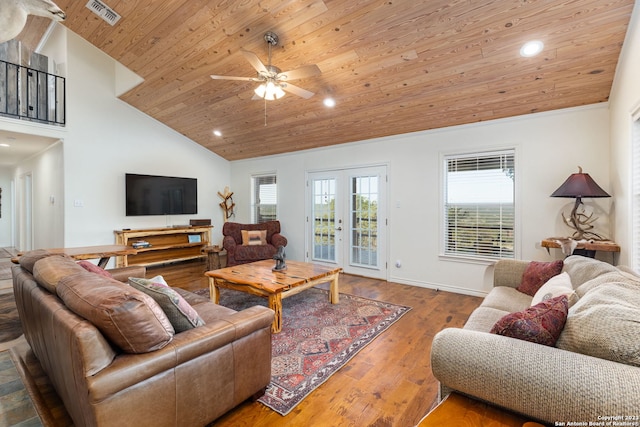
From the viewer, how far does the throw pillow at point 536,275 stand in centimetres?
248

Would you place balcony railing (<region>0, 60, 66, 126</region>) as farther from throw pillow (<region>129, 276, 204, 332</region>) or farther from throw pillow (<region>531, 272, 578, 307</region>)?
throw pillow (<region>531, 272, 578, 307</region>)

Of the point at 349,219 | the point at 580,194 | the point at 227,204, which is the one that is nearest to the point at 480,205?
the point at 580,194

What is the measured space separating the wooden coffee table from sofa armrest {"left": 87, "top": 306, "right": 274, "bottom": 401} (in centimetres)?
91

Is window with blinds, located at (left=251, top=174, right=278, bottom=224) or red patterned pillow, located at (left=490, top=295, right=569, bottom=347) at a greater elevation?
window with blinds, located at (left=251, top=174, right=278, bottom=224)

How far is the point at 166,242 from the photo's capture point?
6.06 m

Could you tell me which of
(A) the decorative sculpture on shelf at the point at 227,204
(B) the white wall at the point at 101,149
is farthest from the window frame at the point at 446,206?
(B) the white wall at the point at 101,149

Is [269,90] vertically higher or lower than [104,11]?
lower

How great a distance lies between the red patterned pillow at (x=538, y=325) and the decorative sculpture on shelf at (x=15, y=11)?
4087 mm

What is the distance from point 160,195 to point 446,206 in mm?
5342

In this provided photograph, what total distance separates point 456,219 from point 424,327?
1905 mm

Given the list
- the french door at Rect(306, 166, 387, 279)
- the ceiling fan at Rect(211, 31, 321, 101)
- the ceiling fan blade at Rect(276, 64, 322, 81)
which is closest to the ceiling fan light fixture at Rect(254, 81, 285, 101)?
the ceiling fan at Rect(211, 31, 321, 101)

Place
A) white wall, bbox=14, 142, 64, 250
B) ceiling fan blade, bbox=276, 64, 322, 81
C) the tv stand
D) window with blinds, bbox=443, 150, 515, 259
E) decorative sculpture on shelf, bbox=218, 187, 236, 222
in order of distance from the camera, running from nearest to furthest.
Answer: ceiling fan blade, bbox=276, 64, 322, 81
window with blinds, bbox=443, 150, 515, 259
white wall, bbox=14, 142, 64, 250
the tv stand
decorative sculpture on shelf, bbox=218, 187, 236, 222

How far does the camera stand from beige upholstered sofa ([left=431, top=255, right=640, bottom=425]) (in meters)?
0.92

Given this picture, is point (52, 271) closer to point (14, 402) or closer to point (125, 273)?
point (14, 402)
